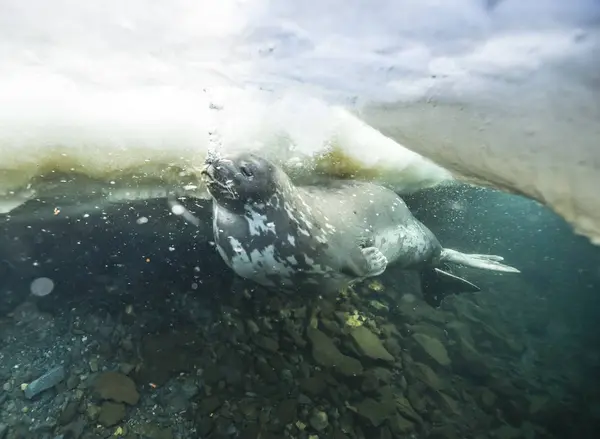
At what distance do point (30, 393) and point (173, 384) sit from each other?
4.72ft

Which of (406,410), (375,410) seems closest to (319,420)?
(375,410)

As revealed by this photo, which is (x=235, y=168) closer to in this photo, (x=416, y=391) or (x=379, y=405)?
(x=379, y=405)

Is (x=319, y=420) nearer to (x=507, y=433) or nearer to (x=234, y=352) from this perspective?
(x=234, y=352)

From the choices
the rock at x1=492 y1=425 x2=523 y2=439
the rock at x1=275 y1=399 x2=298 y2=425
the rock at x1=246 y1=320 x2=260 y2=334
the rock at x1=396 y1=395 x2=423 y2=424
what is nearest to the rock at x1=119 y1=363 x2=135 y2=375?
the rock at x1=246 y1=320 x2=260 y2=334

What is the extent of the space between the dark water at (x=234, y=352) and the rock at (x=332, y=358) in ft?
0.05

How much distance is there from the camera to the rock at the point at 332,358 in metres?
4.03

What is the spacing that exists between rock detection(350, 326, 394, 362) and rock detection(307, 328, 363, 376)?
21 cm

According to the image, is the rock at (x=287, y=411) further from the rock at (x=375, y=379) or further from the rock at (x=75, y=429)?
the rock at (x=75, y=429)

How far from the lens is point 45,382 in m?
3.95

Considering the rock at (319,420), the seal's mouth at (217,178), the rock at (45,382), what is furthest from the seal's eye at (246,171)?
the rock at (45,382)

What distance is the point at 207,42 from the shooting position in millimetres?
2785

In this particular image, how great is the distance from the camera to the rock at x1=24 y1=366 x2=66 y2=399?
3879 mm

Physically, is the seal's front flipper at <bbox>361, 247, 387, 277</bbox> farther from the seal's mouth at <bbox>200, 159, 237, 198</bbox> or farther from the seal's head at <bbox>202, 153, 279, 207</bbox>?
the seal's mouth at <bbox>200, 159, 237, 198</bbox>

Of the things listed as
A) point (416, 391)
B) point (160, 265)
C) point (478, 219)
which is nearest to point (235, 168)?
point (416, 391)
